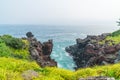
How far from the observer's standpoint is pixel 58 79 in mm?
17188

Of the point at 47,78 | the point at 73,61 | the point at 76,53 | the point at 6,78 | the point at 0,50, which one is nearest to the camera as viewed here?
the point at 6,78

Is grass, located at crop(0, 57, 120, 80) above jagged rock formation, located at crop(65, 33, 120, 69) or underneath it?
above

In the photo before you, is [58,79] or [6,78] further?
[58,79]

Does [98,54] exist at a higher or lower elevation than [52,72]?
lower

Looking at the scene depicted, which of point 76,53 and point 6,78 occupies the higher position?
point 6,78

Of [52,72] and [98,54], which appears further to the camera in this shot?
[98,54]

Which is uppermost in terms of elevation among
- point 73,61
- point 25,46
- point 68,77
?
point 68,77

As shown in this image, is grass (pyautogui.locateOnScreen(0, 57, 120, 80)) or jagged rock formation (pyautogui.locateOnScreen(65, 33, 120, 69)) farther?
jagged rock formation (pyautogui.locateOnScreen(65, 33, 120, 69))

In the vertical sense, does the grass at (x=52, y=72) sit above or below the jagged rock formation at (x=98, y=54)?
above

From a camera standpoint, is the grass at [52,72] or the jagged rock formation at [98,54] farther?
the jagged rock formation at [98,54]

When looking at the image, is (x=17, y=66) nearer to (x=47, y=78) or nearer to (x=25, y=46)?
(x=47, y=78)

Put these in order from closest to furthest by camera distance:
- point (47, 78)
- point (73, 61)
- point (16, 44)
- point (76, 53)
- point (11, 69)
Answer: point (47, 78)
point (11, 69)
point (16, 44)
point (73, 61)
point (76, 53)

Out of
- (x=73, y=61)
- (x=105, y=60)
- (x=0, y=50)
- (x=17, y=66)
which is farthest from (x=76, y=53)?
(x=17, y=66)

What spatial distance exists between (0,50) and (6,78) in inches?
862
